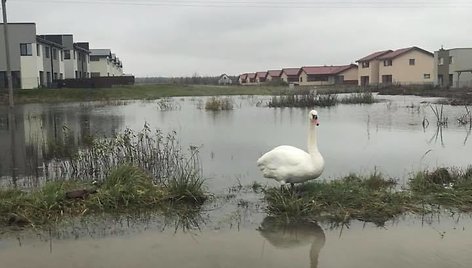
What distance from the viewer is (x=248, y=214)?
6699 mm

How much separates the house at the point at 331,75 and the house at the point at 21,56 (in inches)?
2045

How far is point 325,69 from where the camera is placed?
88062 millimetres

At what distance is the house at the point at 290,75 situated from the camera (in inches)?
3735

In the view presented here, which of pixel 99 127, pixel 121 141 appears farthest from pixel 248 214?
pixel 99 127

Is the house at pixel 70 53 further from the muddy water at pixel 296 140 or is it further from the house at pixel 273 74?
the house at pixel 273 74

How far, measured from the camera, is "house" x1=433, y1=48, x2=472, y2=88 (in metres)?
58.4

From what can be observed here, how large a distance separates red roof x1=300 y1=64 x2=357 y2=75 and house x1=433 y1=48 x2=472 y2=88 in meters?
22.7

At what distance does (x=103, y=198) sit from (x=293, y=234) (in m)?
2.86

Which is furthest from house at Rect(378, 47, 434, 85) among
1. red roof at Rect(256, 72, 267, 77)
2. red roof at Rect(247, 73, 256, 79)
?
red roof at Rect(247, 73, 256, 79)

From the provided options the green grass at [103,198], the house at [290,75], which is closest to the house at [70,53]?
the house at [290,75]

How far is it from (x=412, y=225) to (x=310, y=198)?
4.57 ft

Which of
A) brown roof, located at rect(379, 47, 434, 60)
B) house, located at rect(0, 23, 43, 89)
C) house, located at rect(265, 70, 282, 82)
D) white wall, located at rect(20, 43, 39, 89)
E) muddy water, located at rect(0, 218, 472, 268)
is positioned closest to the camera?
muddy water, located at rect(0, 218, 472, 268)

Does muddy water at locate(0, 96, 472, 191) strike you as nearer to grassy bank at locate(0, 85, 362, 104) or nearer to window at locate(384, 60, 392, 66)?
grassy bank at locate(0, 85, 362, 104)

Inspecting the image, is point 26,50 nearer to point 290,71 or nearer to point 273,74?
point 290,71
